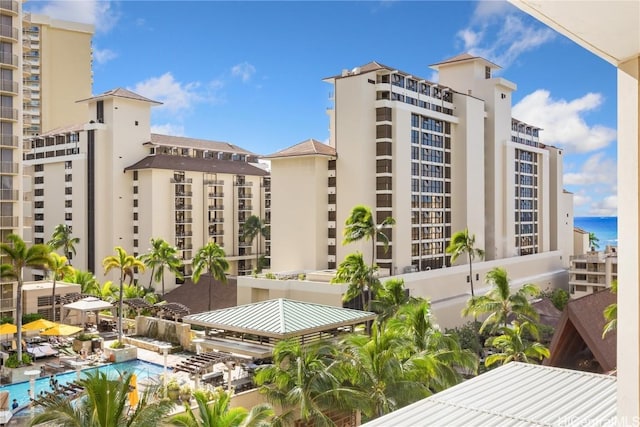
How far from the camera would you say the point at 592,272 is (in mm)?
51031

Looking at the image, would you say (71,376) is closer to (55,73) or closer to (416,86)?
Answer: (416,86)

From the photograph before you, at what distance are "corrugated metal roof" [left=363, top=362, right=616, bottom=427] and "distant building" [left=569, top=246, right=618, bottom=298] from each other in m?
43.7

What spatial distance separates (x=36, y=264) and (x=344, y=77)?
25768 millimetres

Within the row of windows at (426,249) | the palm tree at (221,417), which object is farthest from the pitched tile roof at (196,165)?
the palm tree at (221,417)

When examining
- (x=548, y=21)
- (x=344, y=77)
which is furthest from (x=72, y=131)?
(x=548, y=21)

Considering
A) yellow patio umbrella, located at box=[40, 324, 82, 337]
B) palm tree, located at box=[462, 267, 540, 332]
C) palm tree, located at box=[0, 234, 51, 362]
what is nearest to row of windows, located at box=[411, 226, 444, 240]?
palm tree, located at box=[462, 267, 540, 332]

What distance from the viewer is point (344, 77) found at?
44.0m

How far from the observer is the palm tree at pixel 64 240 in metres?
56.0

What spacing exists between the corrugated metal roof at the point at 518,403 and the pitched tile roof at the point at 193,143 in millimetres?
53977

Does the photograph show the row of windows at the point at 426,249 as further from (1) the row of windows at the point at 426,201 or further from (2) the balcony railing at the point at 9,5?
(2) the balcony railing at the point at 9,5

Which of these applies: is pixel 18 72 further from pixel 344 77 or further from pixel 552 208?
pixel 552 208

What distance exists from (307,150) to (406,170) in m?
7.94

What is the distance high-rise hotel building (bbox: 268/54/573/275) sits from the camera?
43.8 m

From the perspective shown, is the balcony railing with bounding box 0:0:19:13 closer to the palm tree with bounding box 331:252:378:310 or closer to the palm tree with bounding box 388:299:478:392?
the palm tree with bounding box 331:252:378:310
